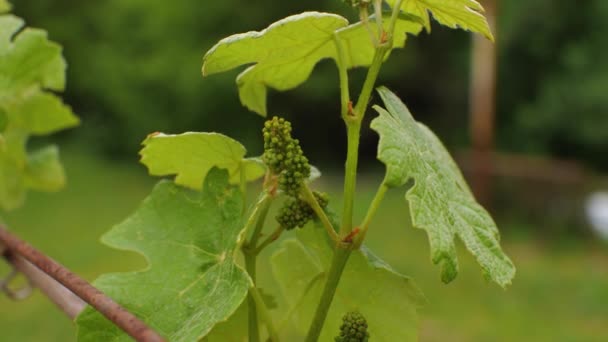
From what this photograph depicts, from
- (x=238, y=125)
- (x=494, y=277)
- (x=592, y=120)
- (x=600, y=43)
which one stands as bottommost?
(x=238, y=125)

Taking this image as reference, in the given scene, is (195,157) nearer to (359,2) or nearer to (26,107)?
(359,2)

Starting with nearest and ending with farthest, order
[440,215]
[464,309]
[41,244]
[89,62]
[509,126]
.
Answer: [440,215], [464,309], [41,244], [509,126], [89,62]

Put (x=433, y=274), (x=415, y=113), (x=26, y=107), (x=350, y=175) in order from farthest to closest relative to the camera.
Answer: (x=415, y=113)
(x=433, y=274)
(x=26, y=107)
(x=350, y=175)

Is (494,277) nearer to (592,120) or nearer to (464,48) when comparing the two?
(592,120)

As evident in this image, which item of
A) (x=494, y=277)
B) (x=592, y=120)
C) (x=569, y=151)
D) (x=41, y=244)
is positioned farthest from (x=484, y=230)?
(x=569, y=151)

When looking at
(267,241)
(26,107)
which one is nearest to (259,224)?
(267,241)

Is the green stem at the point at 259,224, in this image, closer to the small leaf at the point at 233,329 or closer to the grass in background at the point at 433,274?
the small leaf at the point at 233,329

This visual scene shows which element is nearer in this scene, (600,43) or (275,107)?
(600,43)
